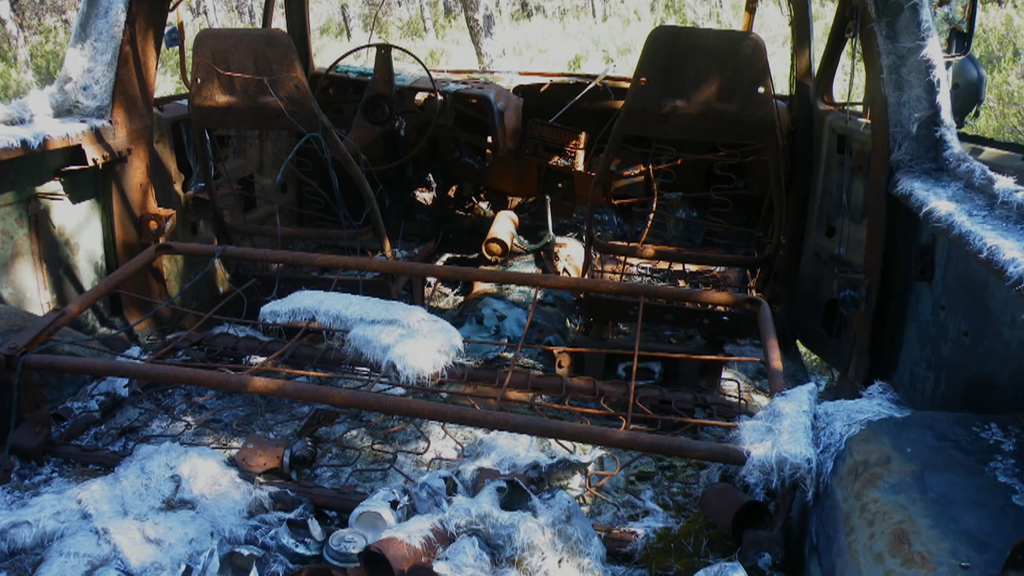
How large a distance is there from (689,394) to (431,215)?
265 centimetres

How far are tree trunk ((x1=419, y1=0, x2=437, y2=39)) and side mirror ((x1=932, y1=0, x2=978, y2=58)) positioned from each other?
482 inches

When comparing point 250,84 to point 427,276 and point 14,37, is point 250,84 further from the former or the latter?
point 14,37

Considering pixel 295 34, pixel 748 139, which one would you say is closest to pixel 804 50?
pixel 748 139

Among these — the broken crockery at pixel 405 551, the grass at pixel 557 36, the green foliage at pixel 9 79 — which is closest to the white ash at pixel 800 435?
the broken crockery at pixel 405 551

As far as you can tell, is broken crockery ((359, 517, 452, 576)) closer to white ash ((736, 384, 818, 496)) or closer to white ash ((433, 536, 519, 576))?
white ash ((433, 536, 519, 576))

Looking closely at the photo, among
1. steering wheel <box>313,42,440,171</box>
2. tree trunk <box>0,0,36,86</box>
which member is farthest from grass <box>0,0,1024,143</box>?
steering wheel <box>313,42,440,171</box>

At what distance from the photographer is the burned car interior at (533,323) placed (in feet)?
6.84

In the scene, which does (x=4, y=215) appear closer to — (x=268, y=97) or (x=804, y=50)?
(x=268, y=97)

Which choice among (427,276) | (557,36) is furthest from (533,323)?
(557,36)

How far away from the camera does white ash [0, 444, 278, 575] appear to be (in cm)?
210

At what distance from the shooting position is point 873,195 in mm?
2670

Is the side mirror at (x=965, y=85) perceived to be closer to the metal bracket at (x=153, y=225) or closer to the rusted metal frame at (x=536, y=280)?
the rusted metal frame at (x=536, y=280)

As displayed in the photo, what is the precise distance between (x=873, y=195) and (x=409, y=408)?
164 centimetres

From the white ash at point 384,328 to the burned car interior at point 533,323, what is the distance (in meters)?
0.01
